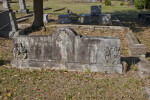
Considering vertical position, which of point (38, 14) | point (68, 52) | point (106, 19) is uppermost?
point (38, 14)

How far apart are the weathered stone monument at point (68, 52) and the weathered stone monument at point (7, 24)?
496 cm

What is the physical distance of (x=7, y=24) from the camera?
34.8ft

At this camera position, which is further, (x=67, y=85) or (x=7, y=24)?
(x=7, y=24)

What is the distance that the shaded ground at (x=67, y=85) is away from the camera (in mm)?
4445

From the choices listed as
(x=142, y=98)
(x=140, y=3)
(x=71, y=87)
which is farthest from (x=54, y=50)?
(x=140, y=3)

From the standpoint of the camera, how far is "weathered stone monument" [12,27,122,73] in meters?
5.53

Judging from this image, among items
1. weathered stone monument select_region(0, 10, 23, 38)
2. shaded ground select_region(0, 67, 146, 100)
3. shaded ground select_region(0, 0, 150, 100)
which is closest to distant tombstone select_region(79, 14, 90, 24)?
weathered stone monument select_region(0, 10, 23, 38)

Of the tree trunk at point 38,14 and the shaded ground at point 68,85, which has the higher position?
the tree trunk at point 38,14

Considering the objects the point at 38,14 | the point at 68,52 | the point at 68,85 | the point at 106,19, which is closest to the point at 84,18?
the point at 106,19

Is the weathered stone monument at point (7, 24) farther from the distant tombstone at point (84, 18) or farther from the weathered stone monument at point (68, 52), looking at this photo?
the distant tombstone at point (84, 18)

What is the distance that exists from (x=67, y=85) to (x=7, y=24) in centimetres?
761

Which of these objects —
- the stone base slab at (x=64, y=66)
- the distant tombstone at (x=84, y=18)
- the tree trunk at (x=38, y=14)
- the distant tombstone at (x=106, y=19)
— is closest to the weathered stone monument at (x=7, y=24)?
the tree trunk at (x=38, y=14)

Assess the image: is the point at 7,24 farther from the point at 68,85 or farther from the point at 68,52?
the point at 68,85

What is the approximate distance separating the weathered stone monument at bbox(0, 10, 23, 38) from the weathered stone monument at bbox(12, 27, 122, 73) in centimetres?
496
